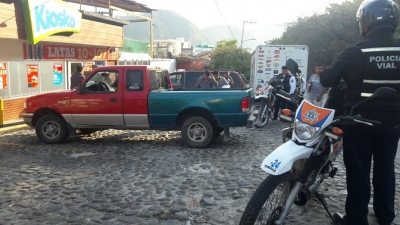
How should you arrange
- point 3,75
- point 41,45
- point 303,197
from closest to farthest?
point 303,197, point 3,75, point 41,45

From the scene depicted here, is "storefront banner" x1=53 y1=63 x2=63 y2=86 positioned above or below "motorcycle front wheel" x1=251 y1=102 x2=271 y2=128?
above

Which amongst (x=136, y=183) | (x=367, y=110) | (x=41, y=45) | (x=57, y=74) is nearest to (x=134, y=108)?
(x=136, y=183)

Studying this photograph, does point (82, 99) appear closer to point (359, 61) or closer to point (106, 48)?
point (359, 61)

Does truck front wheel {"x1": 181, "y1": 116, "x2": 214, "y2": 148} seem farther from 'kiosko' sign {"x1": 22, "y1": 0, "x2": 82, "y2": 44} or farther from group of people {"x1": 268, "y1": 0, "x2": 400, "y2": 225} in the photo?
'kiosko' sign {"x1": 22, "y1": 0, "x2": 82, "y2": 44}

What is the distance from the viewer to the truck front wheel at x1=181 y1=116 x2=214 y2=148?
782cm

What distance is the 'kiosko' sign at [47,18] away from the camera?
10.7 m

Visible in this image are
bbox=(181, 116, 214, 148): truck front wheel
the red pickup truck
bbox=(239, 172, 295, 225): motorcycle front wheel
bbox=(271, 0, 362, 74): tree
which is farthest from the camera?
bbox=(271, 0, 362, 74): tree

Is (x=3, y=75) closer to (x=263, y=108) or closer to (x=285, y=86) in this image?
(x=263, y=108)

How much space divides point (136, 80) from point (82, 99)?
1.25 m

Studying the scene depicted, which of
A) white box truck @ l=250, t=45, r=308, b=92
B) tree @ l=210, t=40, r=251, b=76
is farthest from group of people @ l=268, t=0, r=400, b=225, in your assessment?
tree @ l=210, t=40, r=251, b=76

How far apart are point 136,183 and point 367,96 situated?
10.9ft

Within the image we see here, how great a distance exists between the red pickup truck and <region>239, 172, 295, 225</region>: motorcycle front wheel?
14.5 ft

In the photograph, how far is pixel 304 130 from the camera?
3273 mm

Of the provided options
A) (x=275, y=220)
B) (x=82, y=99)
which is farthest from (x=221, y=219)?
(x=82, y=99)
